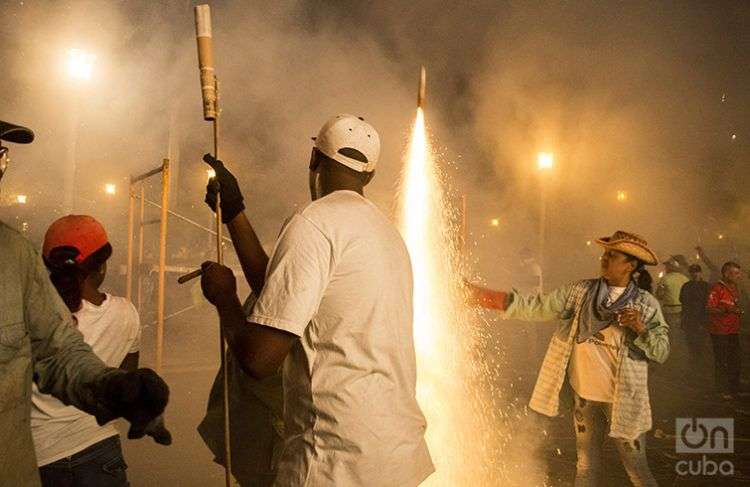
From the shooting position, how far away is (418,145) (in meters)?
7.12

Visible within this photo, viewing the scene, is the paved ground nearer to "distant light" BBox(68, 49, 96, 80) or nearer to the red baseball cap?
the red baseball cap

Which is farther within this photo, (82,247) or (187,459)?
(187,459)

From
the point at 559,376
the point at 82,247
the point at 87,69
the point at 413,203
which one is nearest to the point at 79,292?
the point at 82,247

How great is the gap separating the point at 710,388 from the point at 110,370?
9793mm

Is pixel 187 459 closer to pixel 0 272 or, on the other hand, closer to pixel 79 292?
pixel 79 292

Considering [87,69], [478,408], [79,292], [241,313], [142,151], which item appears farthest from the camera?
[142,151]

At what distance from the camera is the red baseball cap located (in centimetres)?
250

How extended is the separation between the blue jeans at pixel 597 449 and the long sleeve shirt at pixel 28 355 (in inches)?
134

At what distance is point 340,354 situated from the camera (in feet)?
5.82

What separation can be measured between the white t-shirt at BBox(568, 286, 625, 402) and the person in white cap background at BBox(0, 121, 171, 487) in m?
3.32

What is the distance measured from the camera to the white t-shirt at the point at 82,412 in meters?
2.28

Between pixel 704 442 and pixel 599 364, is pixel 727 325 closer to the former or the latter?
pixel 704 442

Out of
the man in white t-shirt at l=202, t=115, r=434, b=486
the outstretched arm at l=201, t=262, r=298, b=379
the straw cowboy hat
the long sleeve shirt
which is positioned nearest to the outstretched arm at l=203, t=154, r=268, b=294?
the man in white t-shirt at l=202, t=115, r=434, b=486

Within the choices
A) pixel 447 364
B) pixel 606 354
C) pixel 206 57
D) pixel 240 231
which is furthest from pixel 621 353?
pixel 206 57
